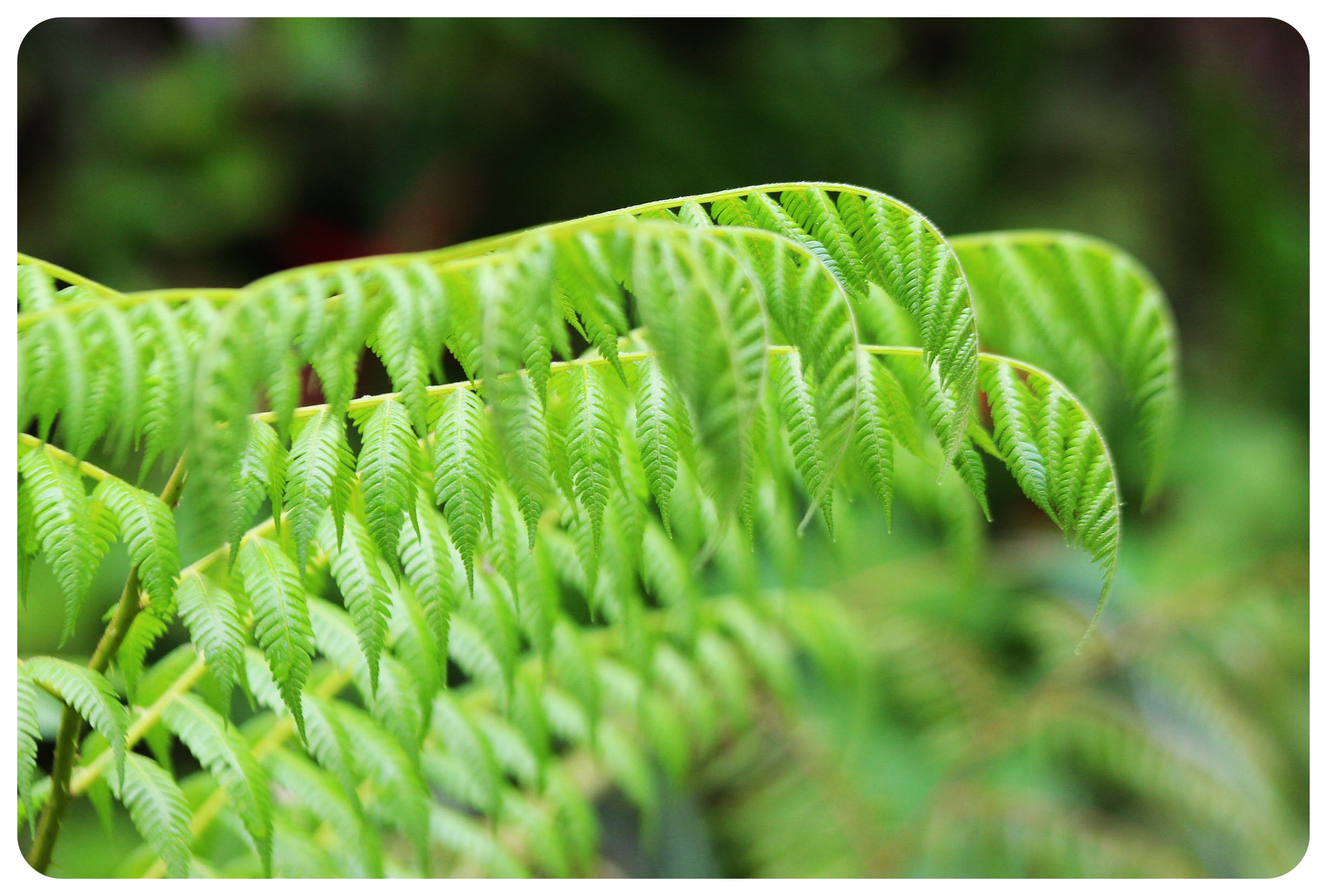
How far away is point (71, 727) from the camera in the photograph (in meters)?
0.77

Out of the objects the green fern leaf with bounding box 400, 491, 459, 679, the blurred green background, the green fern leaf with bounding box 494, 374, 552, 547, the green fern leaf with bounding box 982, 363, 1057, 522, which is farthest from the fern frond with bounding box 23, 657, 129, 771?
the blurred green background

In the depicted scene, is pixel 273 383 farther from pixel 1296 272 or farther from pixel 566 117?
pixel 1296 272

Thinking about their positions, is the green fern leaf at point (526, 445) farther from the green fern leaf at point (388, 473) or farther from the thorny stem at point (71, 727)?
the thorny stem at point (71, 727)

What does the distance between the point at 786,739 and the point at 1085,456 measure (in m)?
1.24

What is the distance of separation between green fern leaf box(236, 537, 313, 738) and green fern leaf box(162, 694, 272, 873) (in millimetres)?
112

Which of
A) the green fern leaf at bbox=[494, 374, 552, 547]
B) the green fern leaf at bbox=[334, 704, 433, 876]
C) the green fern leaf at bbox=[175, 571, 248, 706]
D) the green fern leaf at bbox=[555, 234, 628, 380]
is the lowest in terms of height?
the green fern leaf at bbox=[334, 704, 433, 876]

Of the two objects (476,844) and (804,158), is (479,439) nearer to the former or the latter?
(476,844)

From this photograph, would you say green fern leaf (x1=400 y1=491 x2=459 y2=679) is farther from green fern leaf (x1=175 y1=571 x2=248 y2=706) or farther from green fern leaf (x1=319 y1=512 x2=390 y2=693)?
green fern leaf (x1=175 y1=571 x2=248 y2=706)

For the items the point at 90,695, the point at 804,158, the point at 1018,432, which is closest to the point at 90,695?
the point at 90,695

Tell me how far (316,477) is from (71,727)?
1.06 feet

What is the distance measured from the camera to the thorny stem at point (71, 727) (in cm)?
72

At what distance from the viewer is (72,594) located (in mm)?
636

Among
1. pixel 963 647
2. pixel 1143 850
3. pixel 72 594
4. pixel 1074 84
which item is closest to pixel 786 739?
pixel 963 647

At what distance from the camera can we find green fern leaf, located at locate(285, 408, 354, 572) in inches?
24.7
